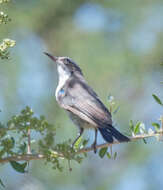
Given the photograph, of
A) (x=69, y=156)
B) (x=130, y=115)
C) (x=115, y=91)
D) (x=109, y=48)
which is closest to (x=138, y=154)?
(x=130, y=115)

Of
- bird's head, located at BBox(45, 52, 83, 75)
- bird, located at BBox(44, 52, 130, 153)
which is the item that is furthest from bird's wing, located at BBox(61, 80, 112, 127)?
bird's head, located at BBox(45, 52, 83, 75)

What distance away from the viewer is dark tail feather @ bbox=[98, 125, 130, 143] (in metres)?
3.41

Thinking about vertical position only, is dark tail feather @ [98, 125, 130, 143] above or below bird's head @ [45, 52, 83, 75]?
below

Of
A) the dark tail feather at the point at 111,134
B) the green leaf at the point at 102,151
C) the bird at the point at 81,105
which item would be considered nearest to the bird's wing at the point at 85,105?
the bird at the point at 81,105

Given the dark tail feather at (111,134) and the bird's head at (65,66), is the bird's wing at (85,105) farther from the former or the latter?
the bird's head at (65,66)

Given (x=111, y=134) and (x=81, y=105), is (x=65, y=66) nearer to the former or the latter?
(x=81, y=105)

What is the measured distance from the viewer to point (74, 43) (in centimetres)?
830

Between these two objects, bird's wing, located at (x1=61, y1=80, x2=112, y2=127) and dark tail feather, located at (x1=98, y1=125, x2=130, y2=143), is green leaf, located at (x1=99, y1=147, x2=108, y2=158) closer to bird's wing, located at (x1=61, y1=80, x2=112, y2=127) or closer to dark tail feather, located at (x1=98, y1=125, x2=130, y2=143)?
dark tail feather, located at (x1=98, y1=125, x2=130, y2=143)

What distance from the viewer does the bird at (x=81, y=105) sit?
160 inches

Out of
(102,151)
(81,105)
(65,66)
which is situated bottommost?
(102,151)

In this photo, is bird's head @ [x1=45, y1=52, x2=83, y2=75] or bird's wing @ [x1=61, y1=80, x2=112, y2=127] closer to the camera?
bird's wing @ [x1=61, y1=80, x2=112, y2=127]

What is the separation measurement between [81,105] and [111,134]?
3.17ft

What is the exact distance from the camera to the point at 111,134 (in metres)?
3.78

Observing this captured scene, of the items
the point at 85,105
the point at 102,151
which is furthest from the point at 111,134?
the point at 85,105
